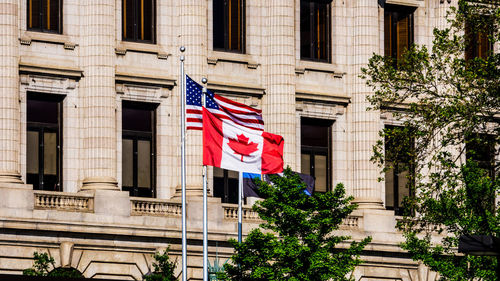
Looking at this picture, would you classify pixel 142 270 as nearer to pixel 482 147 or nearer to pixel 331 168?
pixel 331 168

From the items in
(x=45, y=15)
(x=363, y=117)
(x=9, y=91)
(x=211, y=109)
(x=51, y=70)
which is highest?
(x=45, y=15)

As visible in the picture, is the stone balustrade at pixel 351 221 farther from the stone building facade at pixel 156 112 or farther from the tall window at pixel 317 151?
the tall window at pixel 317 151

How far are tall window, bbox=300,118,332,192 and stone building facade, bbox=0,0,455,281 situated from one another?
76 mm

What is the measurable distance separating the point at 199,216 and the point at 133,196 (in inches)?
111

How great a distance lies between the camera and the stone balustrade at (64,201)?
60406 mm

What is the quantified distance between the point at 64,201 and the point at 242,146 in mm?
10179

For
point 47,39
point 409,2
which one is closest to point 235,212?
point 47,39

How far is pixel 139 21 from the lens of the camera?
65188 millimetres

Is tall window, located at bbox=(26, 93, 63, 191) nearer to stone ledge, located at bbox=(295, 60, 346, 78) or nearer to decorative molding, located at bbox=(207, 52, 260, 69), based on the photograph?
decorative molding, located at bbox=(207, 52, 260, 69)

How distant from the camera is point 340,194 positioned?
59.7 m

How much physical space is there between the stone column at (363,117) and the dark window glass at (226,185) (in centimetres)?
577

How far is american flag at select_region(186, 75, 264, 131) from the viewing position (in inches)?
2099

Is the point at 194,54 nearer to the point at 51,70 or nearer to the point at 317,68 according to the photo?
the point at 51,70

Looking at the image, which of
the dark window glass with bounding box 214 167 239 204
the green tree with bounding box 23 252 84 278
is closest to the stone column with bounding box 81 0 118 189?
the green tree with bounding box 23 252 84 278
